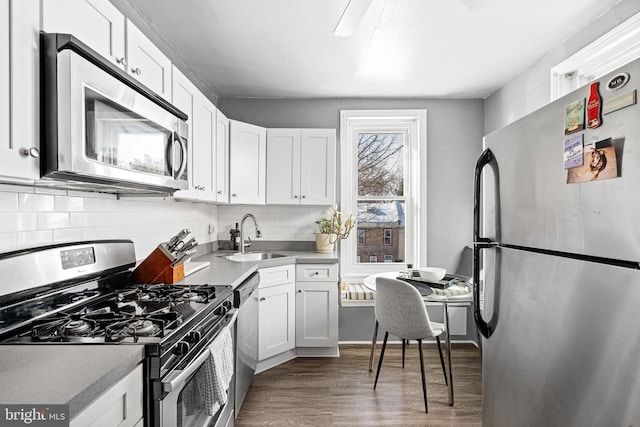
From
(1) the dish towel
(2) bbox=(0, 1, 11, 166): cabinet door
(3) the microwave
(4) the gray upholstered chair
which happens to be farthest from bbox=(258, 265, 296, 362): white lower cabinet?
(2) bbox=(0, 1, 11, 166): cabinet door

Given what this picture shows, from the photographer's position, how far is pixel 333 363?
10.7 ft

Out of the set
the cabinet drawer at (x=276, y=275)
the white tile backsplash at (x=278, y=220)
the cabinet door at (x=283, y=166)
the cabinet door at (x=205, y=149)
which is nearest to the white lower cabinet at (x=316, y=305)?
the cabinet drawer at (x=276, y=275)

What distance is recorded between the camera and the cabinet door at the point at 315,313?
332 cm

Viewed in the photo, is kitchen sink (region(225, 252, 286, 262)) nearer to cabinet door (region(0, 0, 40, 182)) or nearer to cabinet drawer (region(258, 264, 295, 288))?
cabinet drawer (region(258, 264, 295, 288))

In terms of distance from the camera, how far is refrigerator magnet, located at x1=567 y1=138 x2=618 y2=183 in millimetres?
922

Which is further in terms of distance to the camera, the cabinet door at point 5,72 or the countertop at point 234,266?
the countertop at point 234,266

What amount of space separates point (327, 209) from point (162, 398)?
2854mm

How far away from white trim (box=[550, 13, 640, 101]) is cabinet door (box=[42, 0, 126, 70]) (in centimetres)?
253

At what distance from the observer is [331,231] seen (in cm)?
368

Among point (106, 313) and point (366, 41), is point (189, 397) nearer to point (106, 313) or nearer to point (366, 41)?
point (106, 313)

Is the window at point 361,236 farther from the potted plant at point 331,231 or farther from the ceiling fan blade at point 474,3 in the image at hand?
the ceiling fan blade at point 474,3

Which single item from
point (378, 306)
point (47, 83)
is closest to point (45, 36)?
point (47, 83)

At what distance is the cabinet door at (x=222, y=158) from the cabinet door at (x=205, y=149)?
91mm

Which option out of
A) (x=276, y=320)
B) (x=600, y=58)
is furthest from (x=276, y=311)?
(x=600, y=58)
